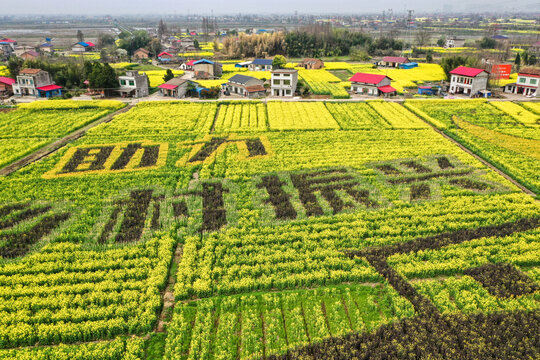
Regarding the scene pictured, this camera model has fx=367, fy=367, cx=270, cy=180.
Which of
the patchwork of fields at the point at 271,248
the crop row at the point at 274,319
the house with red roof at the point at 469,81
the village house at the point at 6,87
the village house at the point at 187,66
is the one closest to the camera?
the crop row at the point at 274,319

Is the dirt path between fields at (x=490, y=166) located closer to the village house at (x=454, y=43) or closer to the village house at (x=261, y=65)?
the village house at (x=261, y=65)

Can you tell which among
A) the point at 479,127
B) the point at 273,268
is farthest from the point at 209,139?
the point at 479,127

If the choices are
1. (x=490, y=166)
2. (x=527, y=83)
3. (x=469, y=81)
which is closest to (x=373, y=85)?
(x=469, y=81)

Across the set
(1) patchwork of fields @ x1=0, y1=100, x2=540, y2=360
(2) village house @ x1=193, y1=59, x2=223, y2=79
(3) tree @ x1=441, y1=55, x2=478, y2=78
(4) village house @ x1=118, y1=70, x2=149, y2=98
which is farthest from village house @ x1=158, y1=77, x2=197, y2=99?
(3) tree @ x1=441, y1=55, x2=478, y2=78

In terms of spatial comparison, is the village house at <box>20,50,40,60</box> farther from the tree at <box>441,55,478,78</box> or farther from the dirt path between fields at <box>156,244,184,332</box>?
the dirt path between fields at <box>156,244,184,332</box>

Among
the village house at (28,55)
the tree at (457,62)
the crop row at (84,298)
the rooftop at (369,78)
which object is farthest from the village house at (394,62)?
the village house at (28,55)

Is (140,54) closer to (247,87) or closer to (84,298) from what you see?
(247,87)
